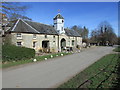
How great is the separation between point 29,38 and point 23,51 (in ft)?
34.8

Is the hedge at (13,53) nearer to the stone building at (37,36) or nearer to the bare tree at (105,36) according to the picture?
the stone building at (37,36)

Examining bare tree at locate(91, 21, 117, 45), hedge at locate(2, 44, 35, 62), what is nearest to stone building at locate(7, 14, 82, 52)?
hedge at locate(2, 44, 35, 62)

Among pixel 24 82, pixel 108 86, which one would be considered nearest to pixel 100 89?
pixel 108 86

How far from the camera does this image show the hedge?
11.6 m

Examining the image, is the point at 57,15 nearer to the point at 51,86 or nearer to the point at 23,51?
the point at 23,51

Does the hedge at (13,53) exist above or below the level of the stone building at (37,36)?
below

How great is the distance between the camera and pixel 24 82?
6.21 meters

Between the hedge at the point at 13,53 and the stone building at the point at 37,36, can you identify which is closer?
the hedge at the point at 13,53

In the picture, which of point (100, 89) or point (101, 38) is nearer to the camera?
point (100, 89)

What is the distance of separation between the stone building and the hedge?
18.8ft

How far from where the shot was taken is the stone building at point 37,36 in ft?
72.9

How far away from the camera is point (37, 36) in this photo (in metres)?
25.3

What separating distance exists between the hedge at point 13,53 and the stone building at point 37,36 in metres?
5.73

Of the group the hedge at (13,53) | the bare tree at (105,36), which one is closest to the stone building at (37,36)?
the hedge at (13,53)
